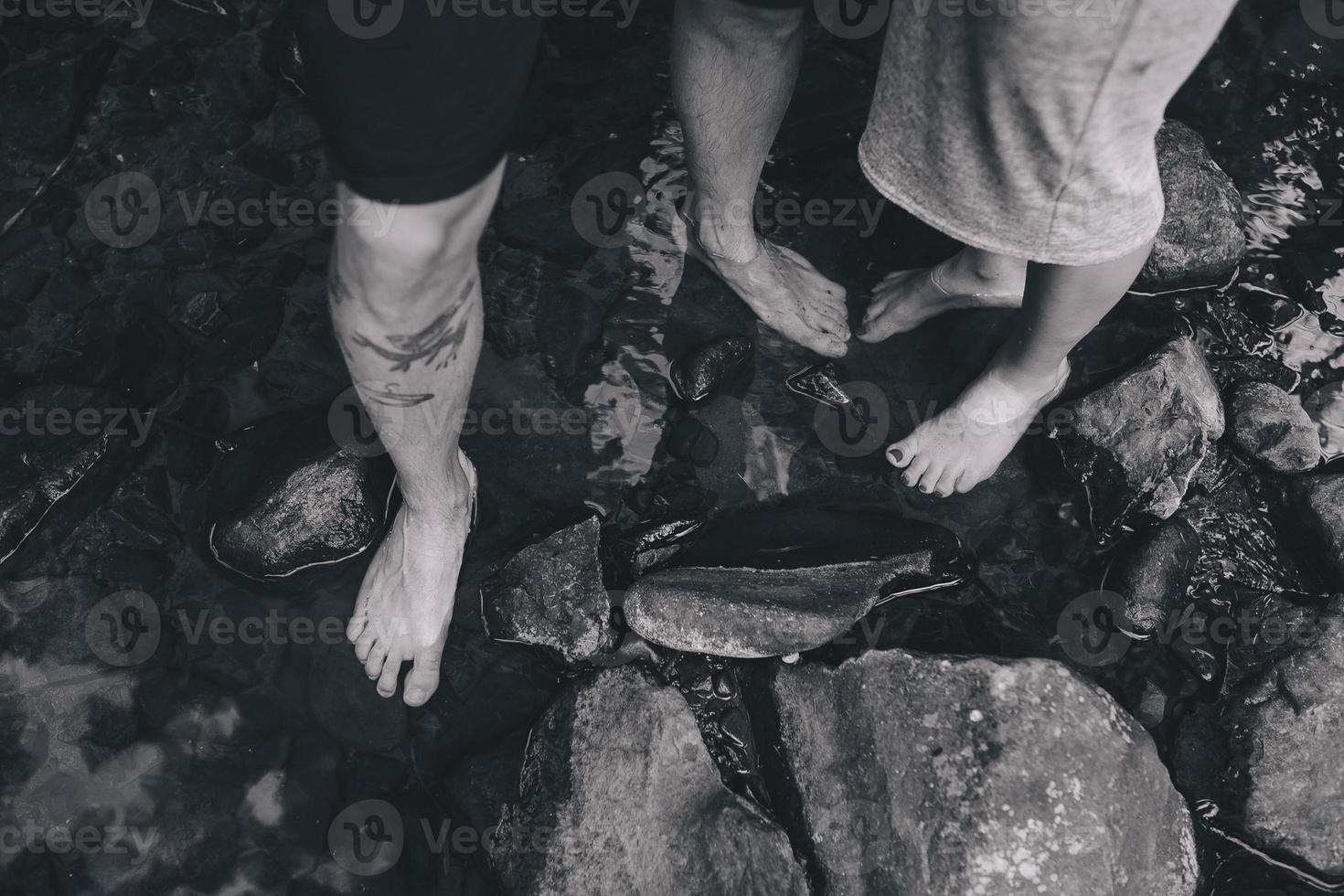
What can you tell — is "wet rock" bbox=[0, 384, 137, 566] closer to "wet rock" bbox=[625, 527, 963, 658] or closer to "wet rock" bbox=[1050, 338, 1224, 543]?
"wet rock" bbox=[625, 527, 963, 658]

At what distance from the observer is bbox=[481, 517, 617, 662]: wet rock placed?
2057mm

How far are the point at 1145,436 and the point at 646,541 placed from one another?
3.98 ft

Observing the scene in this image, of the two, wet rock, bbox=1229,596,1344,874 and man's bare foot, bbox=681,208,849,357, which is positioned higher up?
man's bare foot, bbox=681,208,849,357

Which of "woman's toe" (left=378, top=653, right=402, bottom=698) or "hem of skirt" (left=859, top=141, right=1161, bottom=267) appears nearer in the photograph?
"hem of skirt" (left=859, top=141, right=1161, bottom=267)

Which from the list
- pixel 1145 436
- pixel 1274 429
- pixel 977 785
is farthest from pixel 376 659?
pixel 1274 429

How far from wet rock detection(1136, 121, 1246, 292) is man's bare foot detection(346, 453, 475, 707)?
6.14 feet

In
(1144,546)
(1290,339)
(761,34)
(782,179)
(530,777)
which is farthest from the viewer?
(782,179)

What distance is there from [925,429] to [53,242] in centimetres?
240

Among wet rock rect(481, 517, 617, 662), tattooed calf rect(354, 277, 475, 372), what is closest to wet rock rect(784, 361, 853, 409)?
wet rock rect(481, 517, 617, 662)

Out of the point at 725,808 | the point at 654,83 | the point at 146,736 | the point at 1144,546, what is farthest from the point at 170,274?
the point at 1144,546

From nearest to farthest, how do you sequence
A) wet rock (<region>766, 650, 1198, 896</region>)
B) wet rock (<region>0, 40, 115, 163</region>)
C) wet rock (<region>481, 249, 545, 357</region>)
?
wet rock (<region>766, 650, 1198, 896</region>)
wet rock (<region>481, 249, 545, 357</region>)
wet rock (<region>0, 40, 115, 163</region>)

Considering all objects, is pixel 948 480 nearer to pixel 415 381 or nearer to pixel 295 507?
pixel 415 381

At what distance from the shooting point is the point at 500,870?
75.9 inches

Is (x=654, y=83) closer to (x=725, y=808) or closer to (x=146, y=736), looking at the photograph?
(x=725, y=808)
